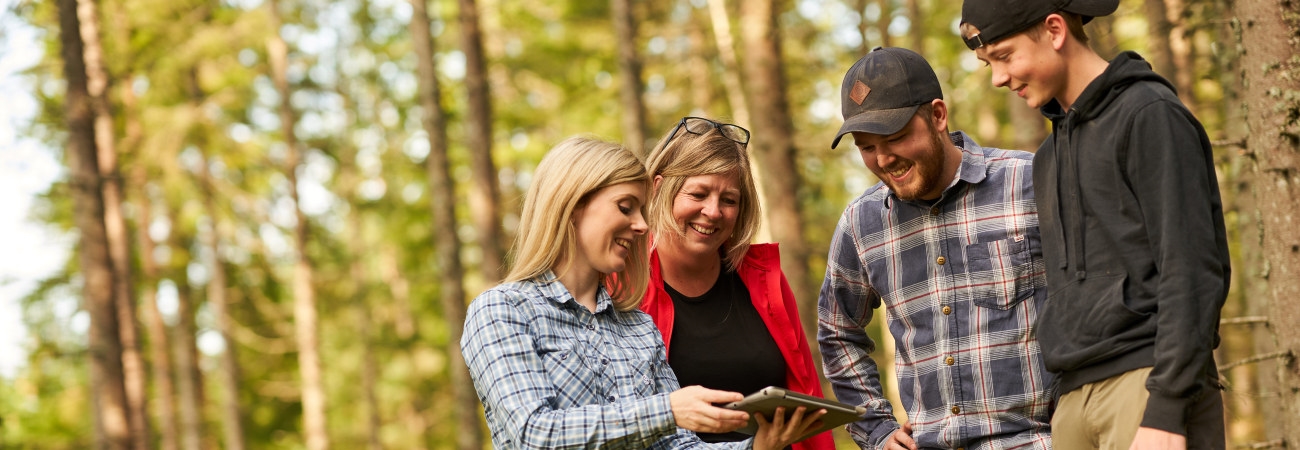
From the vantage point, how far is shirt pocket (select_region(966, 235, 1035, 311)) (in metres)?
3.25

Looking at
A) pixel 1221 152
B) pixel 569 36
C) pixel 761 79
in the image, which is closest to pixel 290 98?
pixel 569 36

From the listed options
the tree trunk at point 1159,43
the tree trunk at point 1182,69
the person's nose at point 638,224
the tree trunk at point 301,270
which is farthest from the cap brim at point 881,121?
the tree trunk at point 301,270

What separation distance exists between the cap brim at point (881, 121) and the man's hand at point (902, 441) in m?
1.00

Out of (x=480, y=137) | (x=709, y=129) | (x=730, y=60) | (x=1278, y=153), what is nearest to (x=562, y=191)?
(x=709, y=129)

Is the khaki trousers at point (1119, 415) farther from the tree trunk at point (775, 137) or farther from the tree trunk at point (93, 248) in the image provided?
the tree trunk at point (93, 248)

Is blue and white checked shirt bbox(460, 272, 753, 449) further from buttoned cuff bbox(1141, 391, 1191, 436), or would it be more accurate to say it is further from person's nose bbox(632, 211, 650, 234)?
buttoned cuff bbox(1141, 391, 1191, 436)

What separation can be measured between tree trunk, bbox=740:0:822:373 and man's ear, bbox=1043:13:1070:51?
22.8ft

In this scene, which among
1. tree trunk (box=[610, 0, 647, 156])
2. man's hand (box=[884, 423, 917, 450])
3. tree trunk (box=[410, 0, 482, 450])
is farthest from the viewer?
tree trunk (box=[410, 0, 482, 450])

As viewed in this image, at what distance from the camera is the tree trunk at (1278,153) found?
409cm

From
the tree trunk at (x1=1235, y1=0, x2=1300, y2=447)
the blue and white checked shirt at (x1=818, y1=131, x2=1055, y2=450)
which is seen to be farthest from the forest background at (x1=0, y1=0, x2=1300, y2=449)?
the blue and white checked shirt at (x1=818, y1=131, x2=1055, y2=450)

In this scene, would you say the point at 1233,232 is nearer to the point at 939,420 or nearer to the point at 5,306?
the point at 939,420

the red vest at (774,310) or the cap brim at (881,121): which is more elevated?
the cap brim at (881,121)

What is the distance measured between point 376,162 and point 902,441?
2331 centimetres

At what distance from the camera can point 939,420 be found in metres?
3.37
